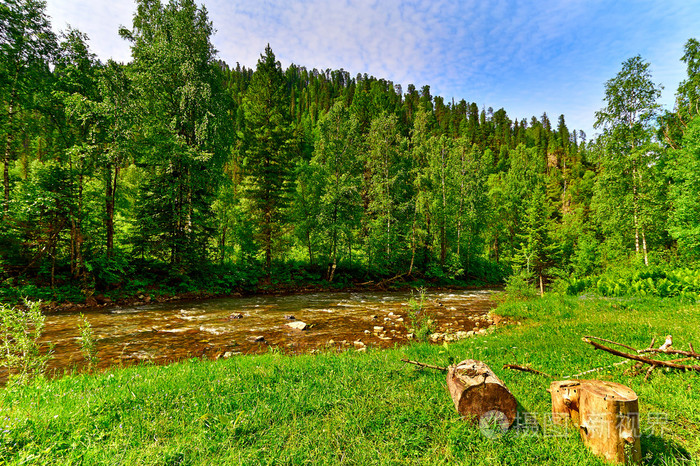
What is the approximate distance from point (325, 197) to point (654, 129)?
23837mm

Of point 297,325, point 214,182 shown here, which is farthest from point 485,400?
point 214,182

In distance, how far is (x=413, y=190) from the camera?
28.1 meters

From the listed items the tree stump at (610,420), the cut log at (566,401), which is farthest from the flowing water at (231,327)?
the tree stump at (610,420)

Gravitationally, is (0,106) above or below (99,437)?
above

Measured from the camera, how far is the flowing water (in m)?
8.39

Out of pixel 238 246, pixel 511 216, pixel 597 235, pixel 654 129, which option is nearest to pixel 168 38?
pixel 238 246

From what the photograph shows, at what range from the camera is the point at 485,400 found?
356 cm

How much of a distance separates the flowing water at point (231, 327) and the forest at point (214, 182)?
4.82m

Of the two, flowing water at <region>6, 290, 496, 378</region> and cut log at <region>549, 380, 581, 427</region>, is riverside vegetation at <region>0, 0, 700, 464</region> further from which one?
flowing water at <region>6, 290, 496, 378</region>

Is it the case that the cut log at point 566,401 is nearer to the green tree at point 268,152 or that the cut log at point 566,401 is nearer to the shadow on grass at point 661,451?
the shadow on grass at point 661,451

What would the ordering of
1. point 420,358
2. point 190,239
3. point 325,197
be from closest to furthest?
1. point 420,358
2. point 190,239
3. point 325,197

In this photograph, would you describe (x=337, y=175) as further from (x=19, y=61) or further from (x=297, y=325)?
(x=19, y=61)

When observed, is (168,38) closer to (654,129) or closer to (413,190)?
(413,190)

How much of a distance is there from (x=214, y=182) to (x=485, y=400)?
20159 mm
